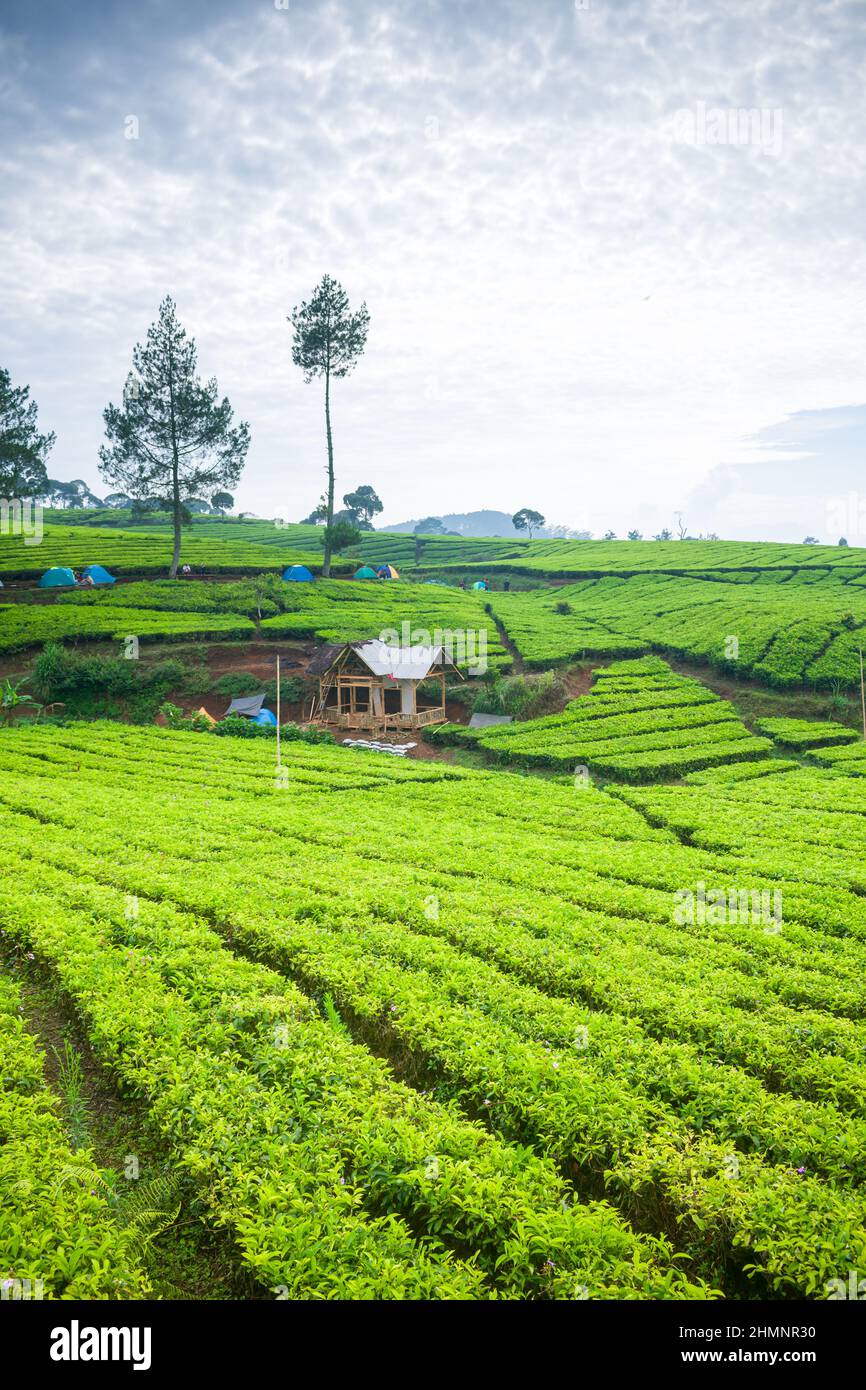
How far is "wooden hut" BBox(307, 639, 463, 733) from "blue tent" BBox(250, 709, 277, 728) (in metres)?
2.48

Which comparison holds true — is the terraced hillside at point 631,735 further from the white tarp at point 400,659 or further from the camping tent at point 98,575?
the camping tent at point 98,575

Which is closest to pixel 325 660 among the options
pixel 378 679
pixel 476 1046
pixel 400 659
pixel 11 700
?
pixel 378 679

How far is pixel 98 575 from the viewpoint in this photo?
54.7 meters

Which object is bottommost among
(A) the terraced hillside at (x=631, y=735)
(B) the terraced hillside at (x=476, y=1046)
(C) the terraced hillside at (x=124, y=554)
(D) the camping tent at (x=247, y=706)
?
(B) the terraced hillside at (x=476, y=1046)

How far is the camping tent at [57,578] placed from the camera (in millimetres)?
52312

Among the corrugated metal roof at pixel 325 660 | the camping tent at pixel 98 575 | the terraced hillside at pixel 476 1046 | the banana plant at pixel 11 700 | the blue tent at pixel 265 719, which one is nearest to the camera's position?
the terraced hillside at pixel 476 1046

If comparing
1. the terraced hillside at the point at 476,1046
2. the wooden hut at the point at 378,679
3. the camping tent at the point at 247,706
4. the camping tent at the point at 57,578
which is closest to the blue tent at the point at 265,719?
the camping tent at the point at 247,706

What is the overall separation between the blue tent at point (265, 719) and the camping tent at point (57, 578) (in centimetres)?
2404

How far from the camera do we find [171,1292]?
238 inches

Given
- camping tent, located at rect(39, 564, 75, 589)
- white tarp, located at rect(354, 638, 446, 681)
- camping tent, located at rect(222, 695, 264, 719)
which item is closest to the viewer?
A: white tarp, located at rect(354, 638, 446, 681)

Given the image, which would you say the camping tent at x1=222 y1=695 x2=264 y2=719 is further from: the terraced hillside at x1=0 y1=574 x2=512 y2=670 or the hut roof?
the terraced hillside at x1=0 y1=574 x2=512 y2=670

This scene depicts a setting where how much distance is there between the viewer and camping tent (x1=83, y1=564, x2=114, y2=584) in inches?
2140

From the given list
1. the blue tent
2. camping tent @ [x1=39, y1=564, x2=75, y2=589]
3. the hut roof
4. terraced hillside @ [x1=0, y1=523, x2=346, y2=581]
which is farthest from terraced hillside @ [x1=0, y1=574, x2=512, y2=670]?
the blue tent

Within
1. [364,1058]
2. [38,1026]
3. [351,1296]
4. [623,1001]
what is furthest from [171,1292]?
[623,1001]
